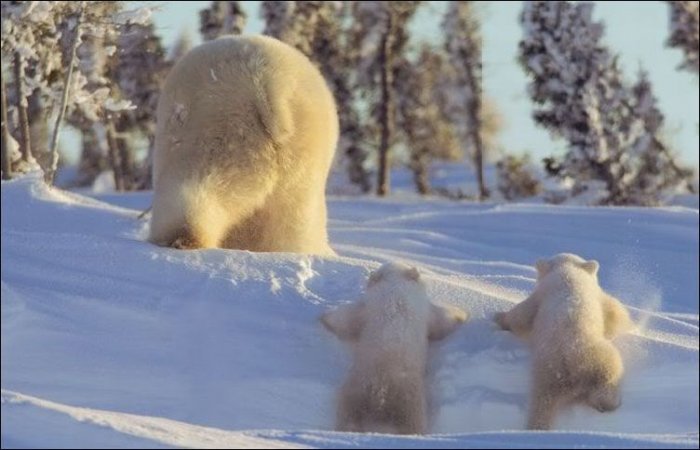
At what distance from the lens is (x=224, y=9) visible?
1484 inches

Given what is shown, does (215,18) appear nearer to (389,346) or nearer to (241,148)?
(241,148)

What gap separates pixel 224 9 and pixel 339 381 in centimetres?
3234

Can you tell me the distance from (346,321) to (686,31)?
87.6 ft

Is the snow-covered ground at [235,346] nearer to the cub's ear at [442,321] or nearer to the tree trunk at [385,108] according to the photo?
the cub's ear at [442,321]

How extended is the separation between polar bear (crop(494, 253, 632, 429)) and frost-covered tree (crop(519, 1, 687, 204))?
24.1 metres

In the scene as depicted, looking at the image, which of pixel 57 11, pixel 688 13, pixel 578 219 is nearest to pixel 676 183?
pixel 688 13

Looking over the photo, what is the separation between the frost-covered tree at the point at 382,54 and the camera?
129ft

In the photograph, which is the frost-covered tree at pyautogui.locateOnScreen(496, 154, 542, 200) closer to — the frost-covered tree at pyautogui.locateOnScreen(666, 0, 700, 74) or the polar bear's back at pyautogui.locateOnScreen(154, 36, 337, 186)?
the frost-covered tree at pyautogui.locateOnScreen(666, 0, 700, 74)

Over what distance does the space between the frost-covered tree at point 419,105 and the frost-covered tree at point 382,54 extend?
1.27 metres

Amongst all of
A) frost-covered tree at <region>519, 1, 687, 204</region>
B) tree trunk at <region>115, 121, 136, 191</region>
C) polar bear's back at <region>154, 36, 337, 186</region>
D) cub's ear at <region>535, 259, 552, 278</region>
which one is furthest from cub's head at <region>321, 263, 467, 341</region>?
tree trunk at <region>115, 121, 136, 191</region>

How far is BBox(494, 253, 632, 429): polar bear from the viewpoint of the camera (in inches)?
234

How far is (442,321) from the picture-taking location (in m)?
6.27

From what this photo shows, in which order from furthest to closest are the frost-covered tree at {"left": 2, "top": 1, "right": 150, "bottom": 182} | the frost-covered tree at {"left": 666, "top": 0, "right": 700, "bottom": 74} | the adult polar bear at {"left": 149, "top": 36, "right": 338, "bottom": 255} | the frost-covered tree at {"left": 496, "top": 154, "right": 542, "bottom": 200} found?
the frost-covered tree at {"left": 496, "top": 154, "right": 542, "bottom": 200} → the frost-covered tree at {"left": 666, "top": 0, "right": 700, "bottom": 74} → the frost-covered tree at {"left": 2, "top": 1, "right": 150, "bottom": 182} → the adult polar bear at {"left": 149, "top": 36, "right": 338, "bottom": 255}

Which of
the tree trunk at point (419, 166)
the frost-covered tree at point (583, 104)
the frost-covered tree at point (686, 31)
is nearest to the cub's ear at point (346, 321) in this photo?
the frost-covered tree at point (583, 104)
